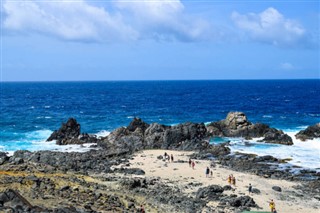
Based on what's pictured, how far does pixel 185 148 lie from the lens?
206 ft

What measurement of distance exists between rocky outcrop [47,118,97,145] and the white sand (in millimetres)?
14410

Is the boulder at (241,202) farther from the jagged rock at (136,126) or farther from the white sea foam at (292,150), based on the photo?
the jagged rock at (136,126)

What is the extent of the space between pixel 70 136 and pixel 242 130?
103ft

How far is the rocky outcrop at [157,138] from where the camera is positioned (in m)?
63.0

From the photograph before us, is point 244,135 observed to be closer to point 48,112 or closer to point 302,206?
point 302,206

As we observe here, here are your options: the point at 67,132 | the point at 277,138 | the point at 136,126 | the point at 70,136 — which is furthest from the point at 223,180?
the point at 67,132

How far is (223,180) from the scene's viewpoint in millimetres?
44188

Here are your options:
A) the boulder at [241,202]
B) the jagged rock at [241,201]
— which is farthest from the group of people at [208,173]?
the boulder at [241,202]

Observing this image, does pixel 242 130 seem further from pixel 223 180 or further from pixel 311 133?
pixel 223 180

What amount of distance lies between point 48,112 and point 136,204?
279 feet

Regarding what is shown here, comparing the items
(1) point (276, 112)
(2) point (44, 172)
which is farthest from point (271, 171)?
(1) point (276, 112)

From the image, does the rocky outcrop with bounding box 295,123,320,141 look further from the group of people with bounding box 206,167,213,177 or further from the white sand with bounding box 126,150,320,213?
the group of people with bounding box 206,167,213,177

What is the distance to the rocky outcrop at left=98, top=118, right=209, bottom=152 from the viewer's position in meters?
63.0

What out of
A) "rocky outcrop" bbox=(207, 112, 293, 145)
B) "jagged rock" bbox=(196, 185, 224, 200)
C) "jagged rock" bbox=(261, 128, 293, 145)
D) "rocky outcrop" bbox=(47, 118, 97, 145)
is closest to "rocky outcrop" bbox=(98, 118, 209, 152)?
"rocky outcrop" bbox=(47, 118, 97, 145)
